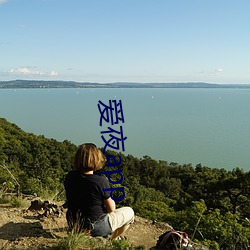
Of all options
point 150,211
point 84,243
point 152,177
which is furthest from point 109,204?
point 152,177

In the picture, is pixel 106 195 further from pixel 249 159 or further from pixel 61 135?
pixel 61 135

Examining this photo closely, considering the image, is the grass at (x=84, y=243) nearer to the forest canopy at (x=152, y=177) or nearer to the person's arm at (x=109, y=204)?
the person's arm at (x=109, y=204)

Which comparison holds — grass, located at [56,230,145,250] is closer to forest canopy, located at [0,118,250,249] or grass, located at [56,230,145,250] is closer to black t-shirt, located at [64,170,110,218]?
black t-shirt, located at [64,170,110,218]

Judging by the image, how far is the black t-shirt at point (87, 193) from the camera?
3072 millimetres

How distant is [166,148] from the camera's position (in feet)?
141

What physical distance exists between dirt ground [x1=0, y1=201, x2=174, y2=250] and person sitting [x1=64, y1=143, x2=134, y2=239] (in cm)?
35

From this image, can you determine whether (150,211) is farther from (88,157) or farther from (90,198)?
(88,157)

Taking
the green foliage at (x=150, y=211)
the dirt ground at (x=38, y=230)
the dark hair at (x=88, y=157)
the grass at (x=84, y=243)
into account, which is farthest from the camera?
the green foliage at (x=150, y=211)

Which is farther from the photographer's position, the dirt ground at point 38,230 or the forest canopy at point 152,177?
the forest canopy at point 152,177

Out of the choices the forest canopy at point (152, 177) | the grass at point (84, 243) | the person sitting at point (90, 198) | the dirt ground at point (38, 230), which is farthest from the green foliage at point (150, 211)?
the grass at point (84, 243)

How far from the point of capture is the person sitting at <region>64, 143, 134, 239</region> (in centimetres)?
304

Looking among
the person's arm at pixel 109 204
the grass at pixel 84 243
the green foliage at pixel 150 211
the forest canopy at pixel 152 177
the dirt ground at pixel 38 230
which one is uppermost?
the person's arm at pixel 109 204

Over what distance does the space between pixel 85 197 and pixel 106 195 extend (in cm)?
20

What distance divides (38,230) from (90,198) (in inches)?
36.7
